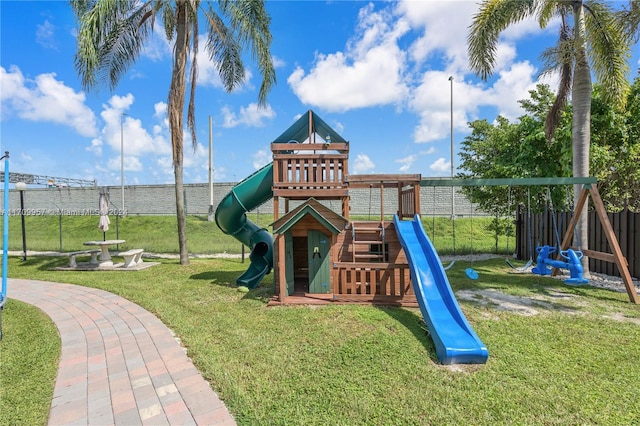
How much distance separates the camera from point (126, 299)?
657 centimetres

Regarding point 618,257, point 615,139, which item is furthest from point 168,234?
point 615,139

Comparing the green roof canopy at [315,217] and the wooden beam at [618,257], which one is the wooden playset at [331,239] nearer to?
the green roof canopy at [315,217]

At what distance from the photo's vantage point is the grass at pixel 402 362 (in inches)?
110

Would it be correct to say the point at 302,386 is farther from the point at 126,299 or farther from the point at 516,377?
the point at 126,299

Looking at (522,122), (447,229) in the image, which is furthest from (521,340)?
(447,229)

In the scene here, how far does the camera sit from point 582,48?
7773 millimetres

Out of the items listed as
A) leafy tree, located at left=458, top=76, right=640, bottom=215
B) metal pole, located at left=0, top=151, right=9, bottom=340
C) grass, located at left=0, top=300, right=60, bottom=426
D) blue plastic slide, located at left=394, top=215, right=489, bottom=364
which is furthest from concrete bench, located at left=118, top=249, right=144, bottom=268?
leafy tree, located at left=458, top=76, right=640, bottom=215

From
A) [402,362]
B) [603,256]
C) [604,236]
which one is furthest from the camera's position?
[604,236]

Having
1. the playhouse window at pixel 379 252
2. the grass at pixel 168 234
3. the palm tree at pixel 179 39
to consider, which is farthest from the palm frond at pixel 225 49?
the playhouse window at pixel 379 252

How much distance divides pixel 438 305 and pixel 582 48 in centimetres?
804

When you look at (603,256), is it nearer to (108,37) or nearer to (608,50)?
(608,50)

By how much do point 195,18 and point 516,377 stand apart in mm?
12623

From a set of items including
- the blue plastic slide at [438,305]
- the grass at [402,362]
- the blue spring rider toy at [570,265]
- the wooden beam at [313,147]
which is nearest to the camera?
the grass at [402,362]

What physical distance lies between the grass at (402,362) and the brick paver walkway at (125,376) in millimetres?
206
